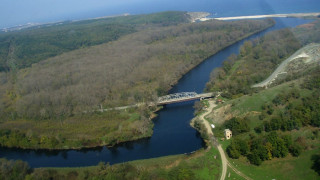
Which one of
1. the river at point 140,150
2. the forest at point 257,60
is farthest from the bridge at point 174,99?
the forest at point 257,60

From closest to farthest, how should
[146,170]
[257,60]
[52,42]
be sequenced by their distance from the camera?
[146,170], [257,60], [52,42]

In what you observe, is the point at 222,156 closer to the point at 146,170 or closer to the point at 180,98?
the point at 146,170

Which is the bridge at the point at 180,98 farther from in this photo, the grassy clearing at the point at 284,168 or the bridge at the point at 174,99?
the grassy clearing at the point at 284,168

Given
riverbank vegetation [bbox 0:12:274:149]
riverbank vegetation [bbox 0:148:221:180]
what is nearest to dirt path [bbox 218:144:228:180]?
riverbank vegetation [bbox 0:148:221:180]

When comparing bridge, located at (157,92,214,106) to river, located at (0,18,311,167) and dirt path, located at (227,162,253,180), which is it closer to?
river, located at (0,18,311,167)

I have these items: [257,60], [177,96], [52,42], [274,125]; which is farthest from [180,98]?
[52,42]
